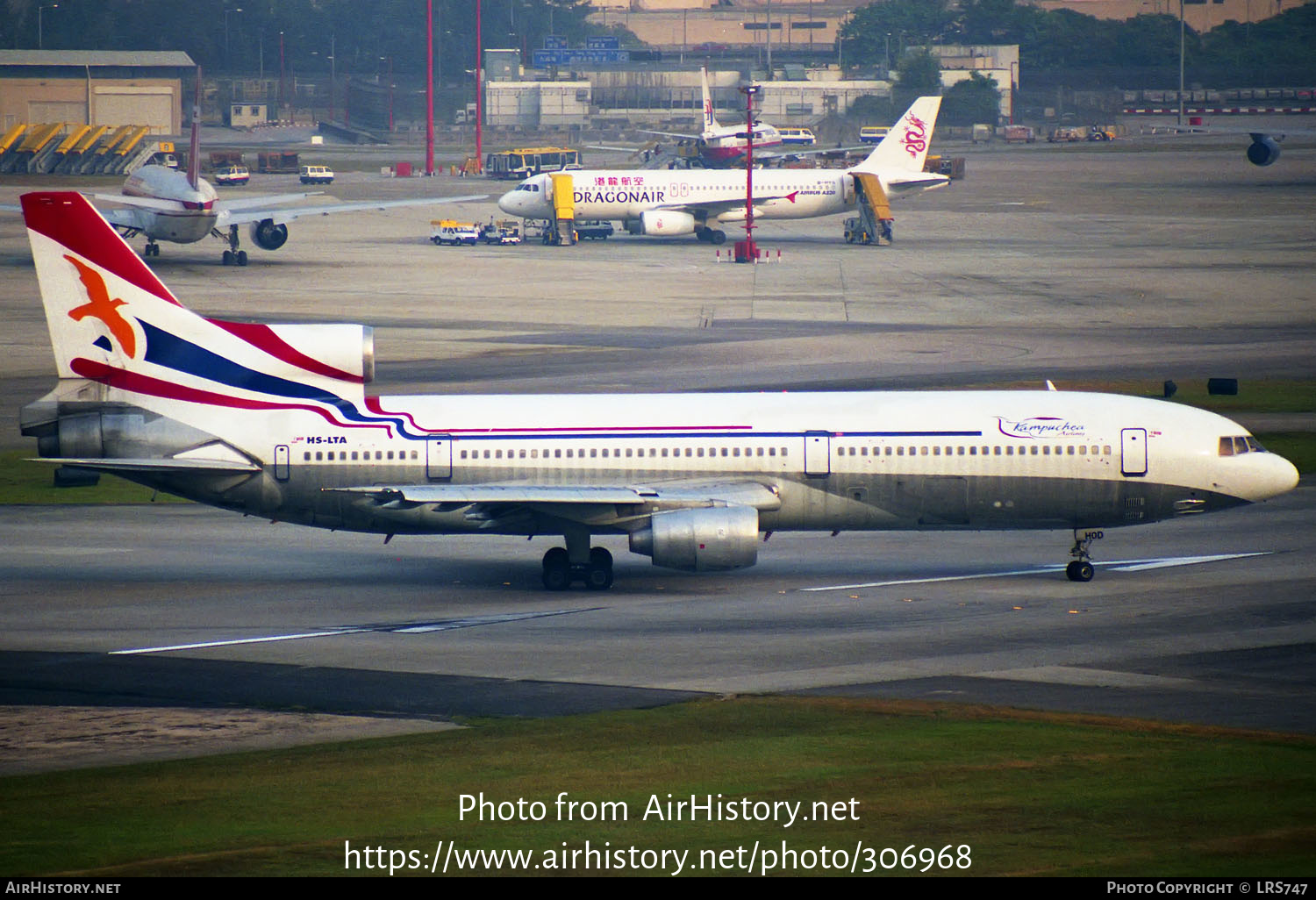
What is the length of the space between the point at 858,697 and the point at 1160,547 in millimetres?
17840

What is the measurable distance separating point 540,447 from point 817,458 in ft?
23.3

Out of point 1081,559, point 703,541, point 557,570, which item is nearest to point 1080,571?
point 1081,559

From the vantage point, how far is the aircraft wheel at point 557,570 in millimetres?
41438

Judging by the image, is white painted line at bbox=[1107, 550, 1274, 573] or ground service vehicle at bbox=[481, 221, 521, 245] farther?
ground service vehicle at bbox=[481, 221, 521, 245]

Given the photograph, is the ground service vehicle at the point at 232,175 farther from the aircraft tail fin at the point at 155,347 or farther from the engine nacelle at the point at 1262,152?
the aircraft tail fin at the point at 155,347

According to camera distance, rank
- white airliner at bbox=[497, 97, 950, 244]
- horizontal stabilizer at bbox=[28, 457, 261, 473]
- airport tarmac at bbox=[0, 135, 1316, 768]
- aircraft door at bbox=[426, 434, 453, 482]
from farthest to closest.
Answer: white airliner at bbox=[497, 97, 950, 244] < aircraft door at bbox=[426, 434, 453, 482] < horizontal stabilizer at bbox=[28, 457, 261, 473] < airport tarmac at bbox=[0, 135, 1316, 768]

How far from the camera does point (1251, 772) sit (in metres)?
24.8

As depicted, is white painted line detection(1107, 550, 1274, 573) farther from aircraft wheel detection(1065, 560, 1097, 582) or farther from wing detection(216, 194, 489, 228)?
wing detection(216, 194, 489, 228)

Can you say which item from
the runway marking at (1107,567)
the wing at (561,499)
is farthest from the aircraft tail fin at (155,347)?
the runway marking at (1107,567)

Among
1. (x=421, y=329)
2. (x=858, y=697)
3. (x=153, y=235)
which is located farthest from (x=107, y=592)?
(x=153, y=235)

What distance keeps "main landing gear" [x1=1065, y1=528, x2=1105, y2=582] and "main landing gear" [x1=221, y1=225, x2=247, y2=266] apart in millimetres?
79763

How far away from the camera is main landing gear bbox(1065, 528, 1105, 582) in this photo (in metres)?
41.0

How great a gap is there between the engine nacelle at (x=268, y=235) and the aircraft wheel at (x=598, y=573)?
258ft

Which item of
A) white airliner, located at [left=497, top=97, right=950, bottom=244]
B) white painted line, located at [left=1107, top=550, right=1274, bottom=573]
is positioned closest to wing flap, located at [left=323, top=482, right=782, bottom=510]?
white painted line, located at [left=1107, top=550, right=1274, bottom=573]
